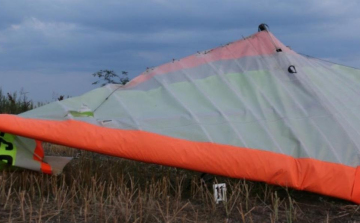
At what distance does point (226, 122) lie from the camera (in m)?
3.85

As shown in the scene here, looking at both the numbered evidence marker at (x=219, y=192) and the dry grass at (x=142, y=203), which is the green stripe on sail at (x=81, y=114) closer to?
the dry grass at (x=142, y=203)

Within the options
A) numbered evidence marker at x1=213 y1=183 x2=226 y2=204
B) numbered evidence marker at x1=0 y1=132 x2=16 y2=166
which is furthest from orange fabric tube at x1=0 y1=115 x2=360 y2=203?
numbered evidence marker at x1=0 y1=132 x2=16 y2=166

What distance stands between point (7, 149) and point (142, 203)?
104cm

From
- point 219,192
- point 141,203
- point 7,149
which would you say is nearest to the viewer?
point 141,203

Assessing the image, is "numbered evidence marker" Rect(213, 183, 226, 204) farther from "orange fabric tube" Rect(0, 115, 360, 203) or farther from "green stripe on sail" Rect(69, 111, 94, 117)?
"green stripe on sail" Rect(69, 111, 94, 117)

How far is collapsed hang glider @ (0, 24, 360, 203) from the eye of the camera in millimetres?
3600

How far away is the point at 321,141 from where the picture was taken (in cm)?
380

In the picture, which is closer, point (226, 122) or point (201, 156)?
point (201, 156)

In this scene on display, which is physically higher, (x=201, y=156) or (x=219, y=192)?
(x=201, y=156)

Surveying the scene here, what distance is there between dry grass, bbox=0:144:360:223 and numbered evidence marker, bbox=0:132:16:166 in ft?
0.31

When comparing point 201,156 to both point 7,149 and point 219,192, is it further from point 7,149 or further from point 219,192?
point 7,149

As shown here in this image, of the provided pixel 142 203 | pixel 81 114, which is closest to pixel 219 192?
pixel 142 203

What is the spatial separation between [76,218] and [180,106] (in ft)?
3.84

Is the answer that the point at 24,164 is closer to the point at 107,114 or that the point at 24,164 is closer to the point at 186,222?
the point at 107,114
